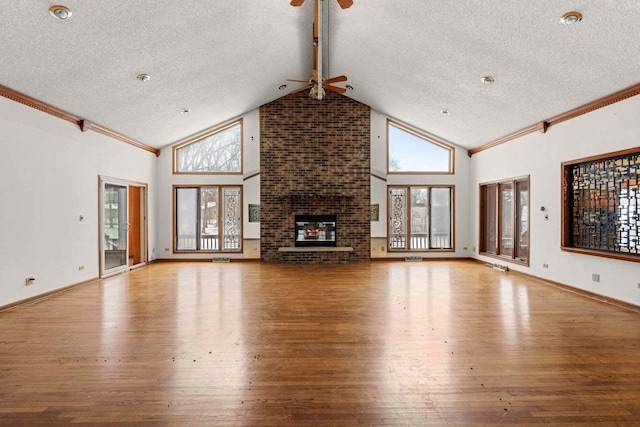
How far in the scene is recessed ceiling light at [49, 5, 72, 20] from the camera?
3744mm

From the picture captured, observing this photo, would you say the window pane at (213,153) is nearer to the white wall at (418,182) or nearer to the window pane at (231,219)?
the window pane at (231,219)

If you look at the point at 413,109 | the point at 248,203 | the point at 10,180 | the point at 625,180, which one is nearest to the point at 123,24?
the point at 10,180

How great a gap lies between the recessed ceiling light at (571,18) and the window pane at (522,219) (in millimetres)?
3853

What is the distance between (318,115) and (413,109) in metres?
2.40

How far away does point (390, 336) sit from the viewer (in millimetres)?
3703

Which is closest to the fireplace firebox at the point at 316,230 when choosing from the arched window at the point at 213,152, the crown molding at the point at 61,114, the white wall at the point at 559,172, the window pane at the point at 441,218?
the arched window at the point at 213,152

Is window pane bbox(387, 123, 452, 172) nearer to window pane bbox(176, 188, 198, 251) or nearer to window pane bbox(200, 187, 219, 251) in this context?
window pane bbox(200, 187, 219, 251)

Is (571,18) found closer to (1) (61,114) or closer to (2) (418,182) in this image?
(2) (418,182)

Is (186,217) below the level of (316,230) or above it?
above

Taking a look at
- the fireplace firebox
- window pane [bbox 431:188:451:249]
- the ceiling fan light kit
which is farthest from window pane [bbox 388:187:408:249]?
the ceiling fan light kit

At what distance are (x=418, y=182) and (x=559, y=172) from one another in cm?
373

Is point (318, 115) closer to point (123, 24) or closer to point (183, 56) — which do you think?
point (183, 56)

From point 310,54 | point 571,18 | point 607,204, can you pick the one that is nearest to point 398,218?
point 310,54

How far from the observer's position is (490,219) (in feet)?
29.6
